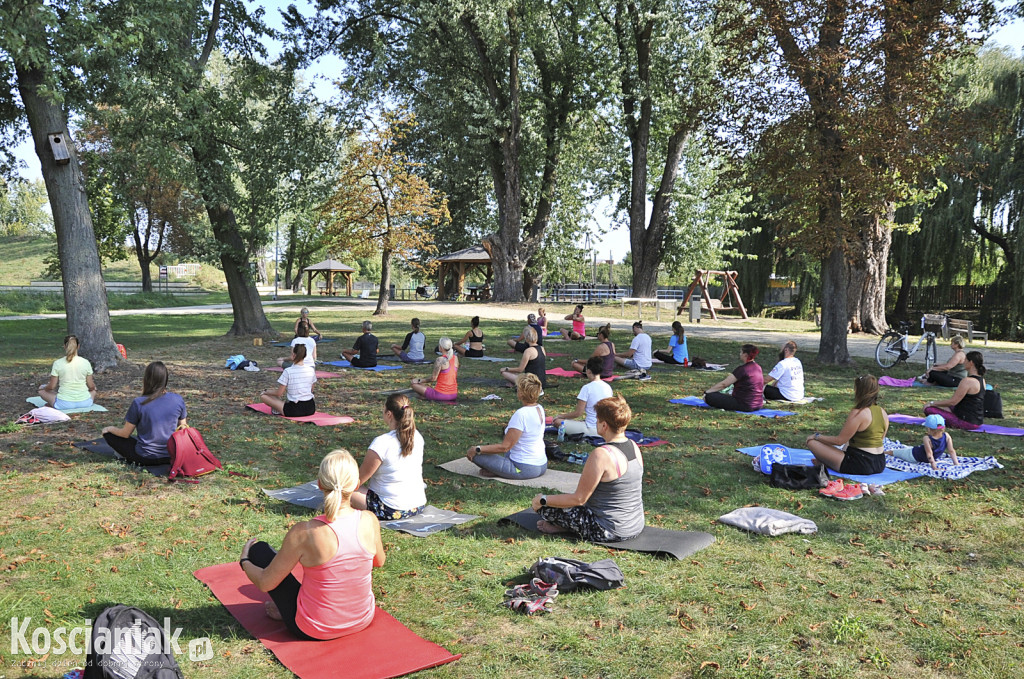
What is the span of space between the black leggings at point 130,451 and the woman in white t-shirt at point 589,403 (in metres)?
4.87

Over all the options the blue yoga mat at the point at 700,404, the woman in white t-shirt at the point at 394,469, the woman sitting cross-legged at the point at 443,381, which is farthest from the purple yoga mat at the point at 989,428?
the woman in white t-shirt at the point at 394,469

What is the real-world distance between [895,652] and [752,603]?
885 mm

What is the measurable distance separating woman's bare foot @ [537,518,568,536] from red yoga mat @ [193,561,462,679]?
179cm

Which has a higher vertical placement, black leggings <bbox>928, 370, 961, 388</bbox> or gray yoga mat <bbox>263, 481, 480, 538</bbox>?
black leggings <bbox>928, 370, 961, 388</bbox>

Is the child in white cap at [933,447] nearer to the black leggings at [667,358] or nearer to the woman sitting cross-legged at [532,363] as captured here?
the woman sitting cross-legged at [532,363]

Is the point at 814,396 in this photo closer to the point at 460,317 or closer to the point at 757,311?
the point at 460,317

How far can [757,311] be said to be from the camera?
37688 mm

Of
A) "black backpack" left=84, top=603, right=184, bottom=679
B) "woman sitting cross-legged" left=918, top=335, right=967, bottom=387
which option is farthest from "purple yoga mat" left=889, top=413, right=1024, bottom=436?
"black backpack" left=84, top=603, right=184, bottom=679

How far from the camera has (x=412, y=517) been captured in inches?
252

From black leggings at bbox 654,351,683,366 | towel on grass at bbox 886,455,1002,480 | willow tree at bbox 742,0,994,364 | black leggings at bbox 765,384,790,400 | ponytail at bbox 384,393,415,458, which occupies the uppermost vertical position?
willow tree at bbox 742,0,994,364

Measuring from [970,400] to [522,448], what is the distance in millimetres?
7045

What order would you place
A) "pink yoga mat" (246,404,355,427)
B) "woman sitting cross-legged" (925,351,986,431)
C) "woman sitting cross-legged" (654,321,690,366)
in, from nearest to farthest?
"woman sitting cross-legged" (925,351,986,431), "pink yoga mat" (246,404,355,427), "woman sitting cross-legged" (654,321,690,366)

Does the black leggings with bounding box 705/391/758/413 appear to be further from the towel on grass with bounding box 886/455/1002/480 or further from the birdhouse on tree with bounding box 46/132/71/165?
the birdhouse on tree with bounding box 46/132/71/165

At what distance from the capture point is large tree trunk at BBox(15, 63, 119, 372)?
43.2 feet
